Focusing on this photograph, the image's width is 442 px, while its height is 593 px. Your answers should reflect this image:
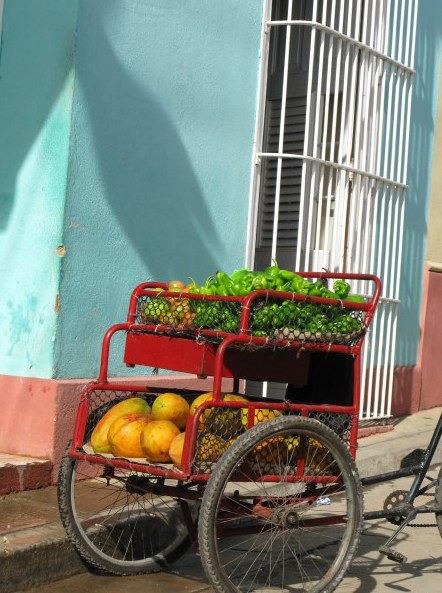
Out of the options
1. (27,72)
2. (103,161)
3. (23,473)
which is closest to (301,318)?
(23,473)

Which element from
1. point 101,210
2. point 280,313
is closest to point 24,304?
point 101,210

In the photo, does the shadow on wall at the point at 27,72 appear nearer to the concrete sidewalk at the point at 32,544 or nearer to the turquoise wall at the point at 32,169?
the turquoise wall at the point at 32,169

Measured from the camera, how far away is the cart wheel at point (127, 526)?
4121mm

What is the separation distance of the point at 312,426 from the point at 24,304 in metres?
2.40

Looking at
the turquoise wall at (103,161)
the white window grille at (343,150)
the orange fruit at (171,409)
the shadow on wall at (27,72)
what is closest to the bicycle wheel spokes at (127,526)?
the orange fruit at (171,409)

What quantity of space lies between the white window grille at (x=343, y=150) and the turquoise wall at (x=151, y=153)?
282mm

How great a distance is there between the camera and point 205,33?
6684 millimetres

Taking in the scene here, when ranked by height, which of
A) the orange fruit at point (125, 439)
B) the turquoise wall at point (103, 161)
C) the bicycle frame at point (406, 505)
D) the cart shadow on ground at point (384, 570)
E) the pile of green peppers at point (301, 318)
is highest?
the turquoise wall at point (103, 161)

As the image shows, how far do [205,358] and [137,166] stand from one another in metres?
2.45

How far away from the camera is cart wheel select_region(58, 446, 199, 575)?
412 centimetres

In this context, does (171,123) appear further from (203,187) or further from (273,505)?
(273,505)

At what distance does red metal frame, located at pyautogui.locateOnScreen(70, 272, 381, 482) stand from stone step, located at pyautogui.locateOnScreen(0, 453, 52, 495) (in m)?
1.27

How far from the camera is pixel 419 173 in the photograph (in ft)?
29.7

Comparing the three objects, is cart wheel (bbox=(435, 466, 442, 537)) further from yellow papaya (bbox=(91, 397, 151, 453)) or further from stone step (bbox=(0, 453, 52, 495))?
stone step (bbox=(0, 453, 52, 495))
